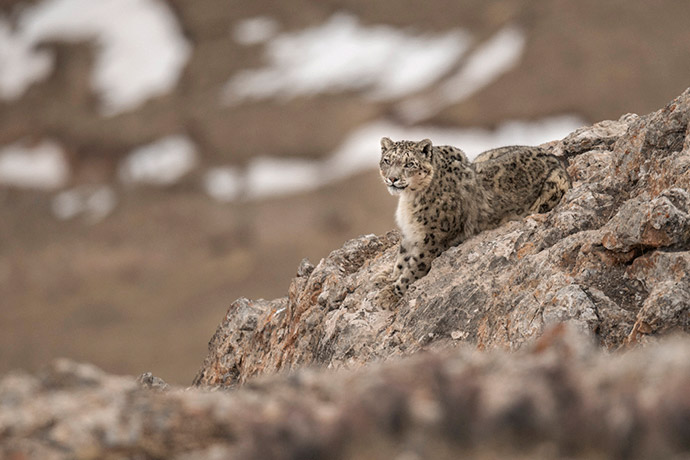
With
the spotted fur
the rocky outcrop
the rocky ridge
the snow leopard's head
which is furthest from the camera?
the spotted fur

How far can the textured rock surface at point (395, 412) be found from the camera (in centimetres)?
380

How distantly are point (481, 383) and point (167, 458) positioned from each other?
6.49ft

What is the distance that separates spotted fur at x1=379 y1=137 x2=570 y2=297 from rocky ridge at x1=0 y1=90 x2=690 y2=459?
32cm

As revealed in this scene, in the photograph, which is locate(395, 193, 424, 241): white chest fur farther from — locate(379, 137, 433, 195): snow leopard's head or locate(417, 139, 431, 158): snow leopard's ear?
locate(417, 139, 431, 158): snow leopard's ear

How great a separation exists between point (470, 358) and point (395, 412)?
3.67 ft

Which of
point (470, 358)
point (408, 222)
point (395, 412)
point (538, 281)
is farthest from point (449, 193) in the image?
point (395, 412)

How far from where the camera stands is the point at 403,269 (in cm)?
1212

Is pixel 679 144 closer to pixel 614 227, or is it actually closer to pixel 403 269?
pixel 614 227

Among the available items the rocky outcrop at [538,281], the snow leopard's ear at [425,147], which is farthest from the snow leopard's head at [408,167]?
the rocky outcrop at [538,281]

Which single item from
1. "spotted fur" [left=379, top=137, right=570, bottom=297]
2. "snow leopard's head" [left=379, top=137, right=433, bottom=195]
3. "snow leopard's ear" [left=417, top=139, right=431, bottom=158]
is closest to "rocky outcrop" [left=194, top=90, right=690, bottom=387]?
"spotted fur" [left=379, top=137, right=570, bottom=297]

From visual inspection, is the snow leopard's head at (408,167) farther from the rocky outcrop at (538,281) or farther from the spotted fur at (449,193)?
the rocky outcrop at (538,281)

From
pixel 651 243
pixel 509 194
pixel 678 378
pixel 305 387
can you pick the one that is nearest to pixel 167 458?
pixel 305 387

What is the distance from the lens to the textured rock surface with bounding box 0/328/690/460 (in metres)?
3.80

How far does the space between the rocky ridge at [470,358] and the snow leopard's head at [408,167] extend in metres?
1.23
